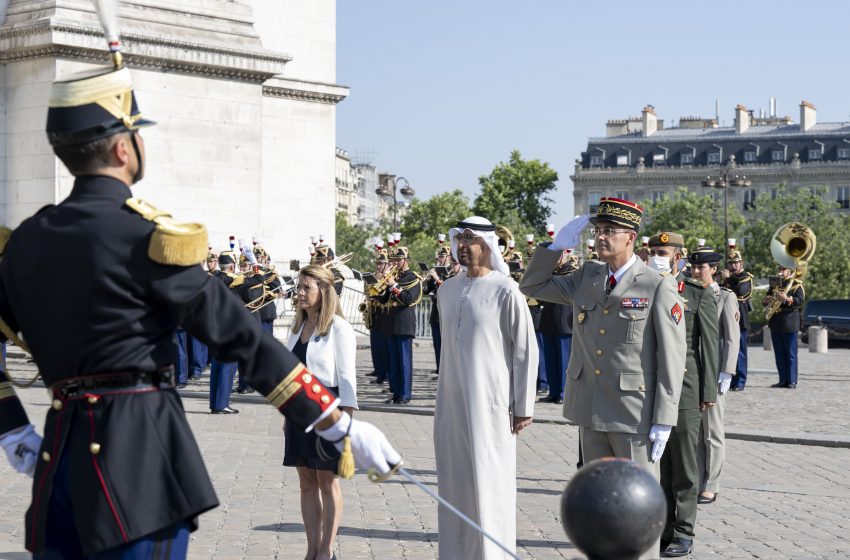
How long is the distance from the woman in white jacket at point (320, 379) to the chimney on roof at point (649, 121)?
116192 millimetres

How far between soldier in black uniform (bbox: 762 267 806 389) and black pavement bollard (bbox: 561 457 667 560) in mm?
18911

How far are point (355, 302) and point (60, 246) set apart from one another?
2616 centimetres

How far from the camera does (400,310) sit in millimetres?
20047

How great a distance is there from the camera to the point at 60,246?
4289 mm

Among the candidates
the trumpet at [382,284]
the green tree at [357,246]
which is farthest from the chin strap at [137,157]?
the green tree at [357,246]

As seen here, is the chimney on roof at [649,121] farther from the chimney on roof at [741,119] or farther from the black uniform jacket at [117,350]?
the black uniform jacket at [117,350]

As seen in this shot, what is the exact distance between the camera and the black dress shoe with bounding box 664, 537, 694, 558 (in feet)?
27.3

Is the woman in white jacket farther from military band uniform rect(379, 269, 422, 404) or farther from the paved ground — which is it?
military band uniform rect(379, 269, 422, 404)

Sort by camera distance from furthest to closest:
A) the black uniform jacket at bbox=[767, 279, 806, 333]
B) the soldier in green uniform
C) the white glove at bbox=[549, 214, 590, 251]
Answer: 1. the black uniform jacket at bbox=[767, 279, 806, 333]
2. the soldier in green uniform
3. the white glove at bbox=[549, 214, 590, 251]

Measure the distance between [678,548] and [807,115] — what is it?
4588 inches

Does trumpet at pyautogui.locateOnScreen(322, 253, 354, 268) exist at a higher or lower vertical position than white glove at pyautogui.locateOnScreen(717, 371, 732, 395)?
higher

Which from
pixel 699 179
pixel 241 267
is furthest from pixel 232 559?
pixel 699 179

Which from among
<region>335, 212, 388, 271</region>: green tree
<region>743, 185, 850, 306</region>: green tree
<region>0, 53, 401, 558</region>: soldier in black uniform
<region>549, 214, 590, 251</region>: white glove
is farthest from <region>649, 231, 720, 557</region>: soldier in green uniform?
<region>743, 185, 850, 306</region>: green tree

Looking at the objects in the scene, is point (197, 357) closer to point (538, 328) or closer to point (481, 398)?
point (538, 328)
